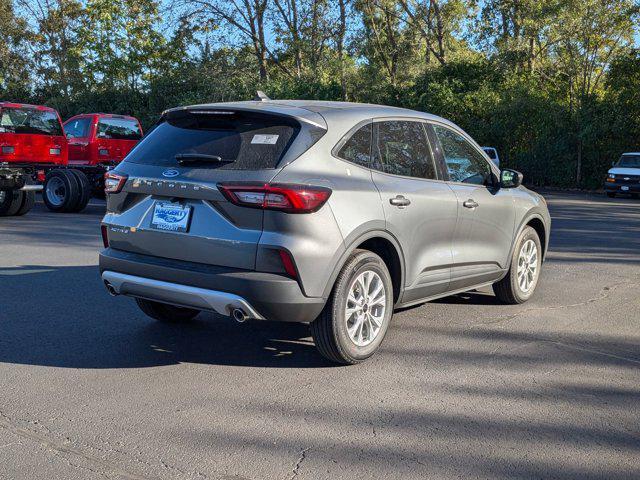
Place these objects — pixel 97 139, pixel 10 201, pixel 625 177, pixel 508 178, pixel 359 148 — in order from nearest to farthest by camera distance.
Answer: pixel 359 148 → pixel 508 178 → pixel 10 201 → pixel 97 139 → pixel 625 177

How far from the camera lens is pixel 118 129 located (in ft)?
63.0

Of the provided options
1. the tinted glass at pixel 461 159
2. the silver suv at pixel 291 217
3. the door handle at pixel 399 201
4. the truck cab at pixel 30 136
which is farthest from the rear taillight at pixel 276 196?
the truck cab at pixel 30 136

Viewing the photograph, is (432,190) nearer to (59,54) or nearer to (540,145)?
(540,145)

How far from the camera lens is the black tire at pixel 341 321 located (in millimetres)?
4988

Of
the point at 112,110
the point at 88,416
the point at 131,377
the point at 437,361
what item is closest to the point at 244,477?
the point at 88,416

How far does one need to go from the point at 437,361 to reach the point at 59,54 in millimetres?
51310

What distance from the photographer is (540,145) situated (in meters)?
31.8

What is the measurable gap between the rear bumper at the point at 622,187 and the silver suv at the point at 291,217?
2236 cm

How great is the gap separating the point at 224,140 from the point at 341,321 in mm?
1428

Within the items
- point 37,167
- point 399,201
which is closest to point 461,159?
point 399,201

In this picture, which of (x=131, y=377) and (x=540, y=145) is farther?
(x=540, y=145)

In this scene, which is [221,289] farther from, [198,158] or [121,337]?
[121,337]

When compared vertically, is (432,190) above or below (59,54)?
below

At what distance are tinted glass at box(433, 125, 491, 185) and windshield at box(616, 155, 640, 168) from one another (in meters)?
22.5
